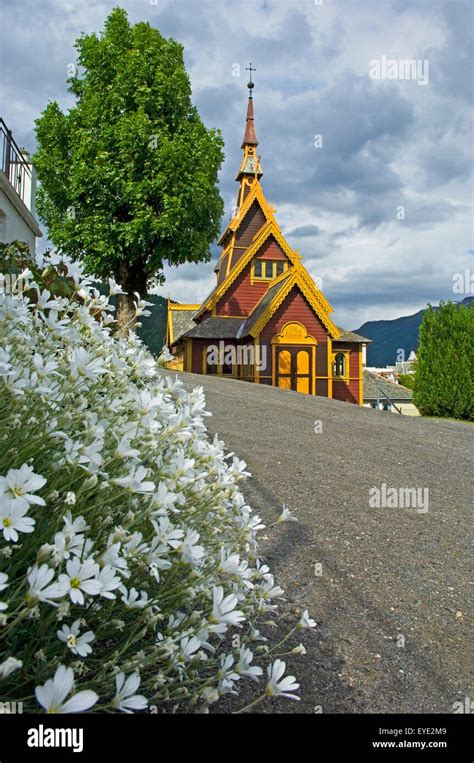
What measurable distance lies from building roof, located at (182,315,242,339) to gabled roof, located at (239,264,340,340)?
0.57m

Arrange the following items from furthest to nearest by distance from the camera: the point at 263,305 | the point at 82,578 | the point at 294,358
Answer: the point at 263,305 → the point at 294,358 → the point at 82,578

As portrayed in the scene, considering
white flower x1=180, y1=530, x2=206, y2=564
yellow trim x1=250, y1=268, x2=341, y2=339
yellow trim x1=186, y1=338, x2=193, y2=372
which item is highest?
yellow trim x1=250, y1=268, x2=341, y2=339

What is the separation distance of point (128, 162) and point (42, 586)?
20392mm

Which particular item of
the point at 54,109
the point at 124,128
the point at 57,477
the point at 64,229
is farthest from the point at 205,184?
the point at 57,477

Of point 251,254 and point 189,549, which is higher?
point 251,254

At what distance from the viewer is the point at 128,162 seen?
19469 mm

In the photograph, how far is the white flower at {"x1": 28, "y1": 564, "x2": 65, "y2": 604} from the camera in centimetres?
132

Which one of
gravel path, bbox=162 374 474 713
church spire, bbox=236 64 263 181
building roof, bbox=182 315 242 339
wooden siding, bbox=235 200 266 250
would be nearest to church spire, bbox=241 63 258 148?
church spire, bbox=236 64 263 181

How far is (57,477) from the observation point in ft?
6.40

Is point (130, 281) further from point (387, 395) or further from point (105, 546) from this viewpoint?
point (387, 395)

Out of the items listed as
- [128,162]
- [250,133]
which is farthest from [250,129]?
[128,162]

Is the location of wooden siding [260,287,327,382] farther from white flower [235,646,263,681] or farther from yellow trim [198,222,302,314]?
white flower [235,646,263,681]

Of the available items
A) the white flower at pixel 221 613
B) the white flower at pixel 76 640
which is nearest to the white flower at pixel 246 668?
the white flower at pixel 221 613
